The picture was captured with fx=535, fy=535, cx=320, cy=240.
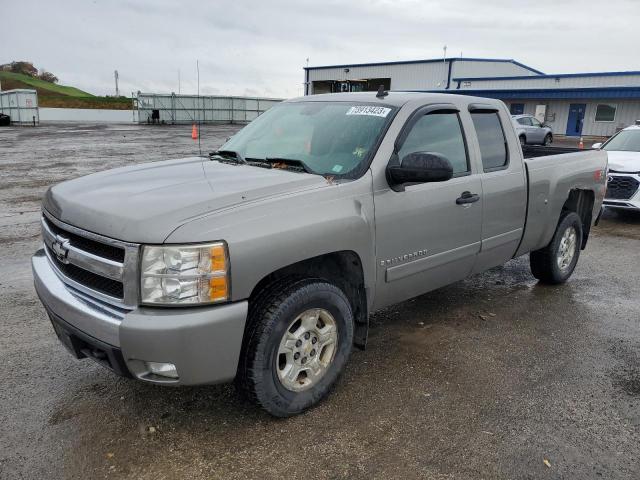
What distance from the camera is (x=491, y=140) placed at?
14.7 ft

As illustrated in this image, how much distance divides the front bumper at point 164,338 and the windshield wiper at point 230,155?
1567mm

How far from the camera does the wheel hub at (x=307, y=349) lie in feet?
9.92

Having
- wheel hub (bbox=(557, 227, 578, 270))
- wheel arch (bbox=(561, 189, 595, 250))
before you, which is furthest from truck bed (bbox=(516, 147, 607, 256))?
wheel hub (bbox=(557, 227, 578, 270))

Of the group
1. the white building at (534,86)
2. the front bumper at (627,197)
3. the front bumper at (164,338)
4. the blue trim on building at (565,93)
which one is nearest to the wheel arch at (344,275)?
the front bumper at (164,338)

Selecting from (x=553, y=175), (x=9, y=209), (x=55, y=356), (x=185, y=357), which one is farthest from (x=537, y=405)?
(x=9, y=209)

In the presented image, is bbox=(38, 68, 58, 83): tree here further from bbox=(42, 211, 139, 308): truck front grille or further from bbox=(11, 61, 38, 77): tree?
bbox=(42, 211, 139, 308): truck front grille

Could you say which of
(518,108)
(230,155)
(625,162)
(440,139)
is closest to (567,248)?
(440,139)

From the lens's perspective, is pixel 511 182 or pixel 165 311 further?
pixel 511 182

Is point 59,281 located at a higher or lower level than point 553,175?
lower

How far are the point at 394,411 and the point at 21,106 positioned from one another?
41.8 metres

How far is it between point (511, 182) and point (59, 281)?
11.5 ft

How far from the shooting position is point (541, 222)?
500 centimetres

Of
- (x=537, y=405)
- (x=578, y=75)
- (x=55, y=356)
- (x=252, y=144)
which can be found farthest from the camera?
(x=578, y=75)

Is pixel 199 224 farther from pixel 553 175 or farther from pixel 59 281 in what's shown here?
pixel 553 175
